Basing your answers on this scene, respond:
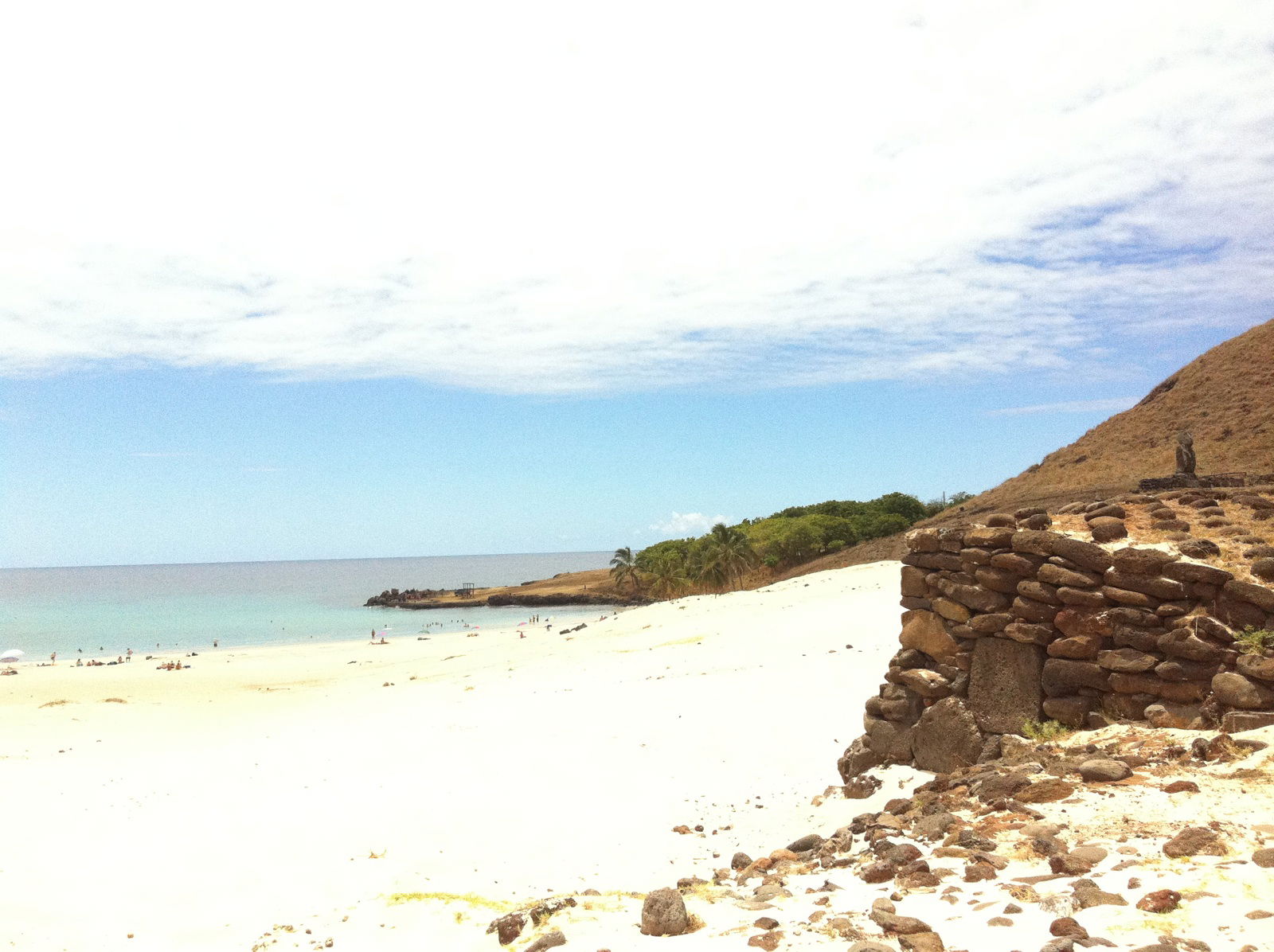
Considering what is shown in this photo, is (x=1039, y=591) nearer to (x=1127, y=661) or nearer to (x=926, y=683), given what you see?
(x=1127, y=661)

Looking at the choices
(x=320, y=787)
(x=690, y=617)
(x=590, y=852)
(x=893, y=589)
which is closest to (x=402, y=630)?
(x=690, y=617)

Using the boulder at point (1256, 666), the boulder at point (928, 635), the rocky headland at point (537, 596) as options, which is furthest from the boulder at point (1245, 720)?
the rocky headland at point (537, 596)

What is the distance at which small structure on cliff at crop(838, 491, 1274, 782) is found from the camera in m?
7.51

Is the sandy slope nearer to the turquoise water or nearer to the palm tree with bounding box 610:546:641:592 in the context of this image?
the turquoise water

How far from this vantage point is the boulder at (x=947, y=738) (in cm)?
885

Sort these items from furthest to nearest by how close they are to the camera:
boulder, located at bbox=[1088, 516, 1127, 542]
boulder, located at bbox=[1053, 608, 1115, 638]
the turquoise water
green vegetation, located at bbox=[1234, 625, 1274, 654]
Result: 1. the turquoise water
2. boulder, located at bbox=[1088, 516, 1127, 542]
3. boulder, located at bbox=[1053, 608, 1115, 638]
4. green vegetation, located at bbox=[1234, 625, 1274, 654]

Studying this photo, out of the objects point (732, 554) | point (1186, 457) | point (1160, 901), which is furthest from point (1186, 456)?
point (732, 554)

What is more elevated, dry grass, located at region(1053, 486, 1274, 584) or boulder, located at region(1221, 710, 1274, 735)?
dry grass, located at region(1053, 486, 1274, 584)

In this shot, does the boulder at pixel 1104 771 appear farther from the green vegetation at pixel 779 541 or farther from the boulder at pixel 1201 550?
the green vegetation at pixel 779 541

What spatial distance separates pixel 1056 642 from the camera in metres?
8.38

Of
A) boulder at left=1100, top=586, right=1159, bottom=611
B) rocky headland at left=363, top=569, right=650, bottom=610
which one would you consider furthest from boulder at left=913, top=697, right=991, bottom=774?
rocky headland at left=363, top=569, right=650, bottom=610

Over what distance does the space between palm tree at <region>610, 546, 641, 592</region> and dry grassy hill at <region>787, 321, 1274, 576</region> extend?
32.4 meters

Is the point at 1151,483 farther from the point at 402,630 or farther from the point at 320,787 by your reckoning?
the point at 402,630

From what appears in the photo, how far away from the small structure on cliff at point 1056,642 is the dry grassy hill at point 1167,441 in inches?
1313
